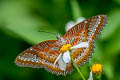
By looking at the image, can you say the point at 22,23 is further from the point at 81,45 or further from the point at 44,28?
the point at 81,45

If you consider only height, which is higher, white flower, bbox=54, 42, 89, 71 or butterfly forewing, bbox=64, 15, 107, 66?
butterfly forewing, bbox=64, 15, 107, 66

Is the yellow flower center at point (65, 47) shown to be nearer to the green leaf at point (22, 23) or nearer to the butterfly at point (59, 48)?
the butterfly at point (59, 48)

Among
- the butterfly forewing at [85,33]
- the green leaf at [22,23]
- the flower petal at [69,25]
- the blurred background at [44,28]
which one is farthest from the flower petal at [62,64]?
the flower petal at [69,25]

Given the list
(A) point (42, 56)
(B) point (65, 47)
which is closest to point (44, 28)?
(A) point (42, 56)

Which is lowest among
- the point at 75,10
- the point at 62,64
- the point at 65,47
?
the point at 62,64

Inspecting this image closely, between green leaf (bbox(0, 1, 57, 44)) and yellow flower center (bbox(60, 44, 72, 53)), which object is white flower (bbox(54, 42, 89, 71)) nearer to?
yellow flower center (bbox(60, 44, 72, 53))

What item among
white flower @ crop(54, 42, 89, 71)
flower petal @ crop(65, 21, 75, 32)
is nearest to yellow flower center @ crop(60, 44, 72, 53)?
white flower @ crop(54, 42, 89, 71)

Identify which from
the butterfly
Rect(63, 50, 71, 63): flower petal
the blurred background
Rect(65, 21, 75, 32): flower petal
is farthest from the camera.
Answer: Rect(65, 21, 75, 32): flower petal

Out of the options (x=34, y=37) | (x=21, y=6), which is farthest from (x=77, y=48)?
(x=21, y=6)
